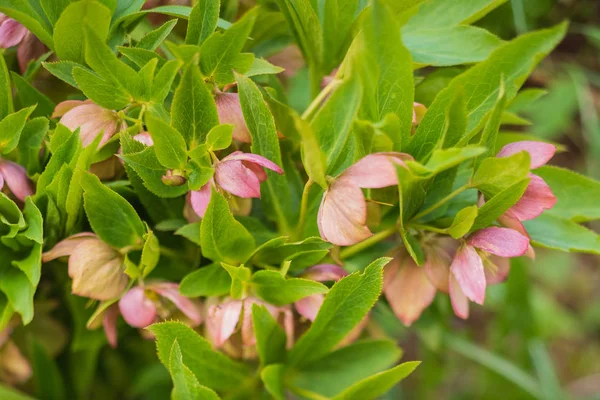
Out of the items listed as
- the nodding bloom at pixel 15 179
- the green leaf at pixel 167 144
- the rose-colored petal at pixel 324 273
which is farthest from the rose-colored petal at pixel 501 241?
the nodding bloom at pixel 15 179

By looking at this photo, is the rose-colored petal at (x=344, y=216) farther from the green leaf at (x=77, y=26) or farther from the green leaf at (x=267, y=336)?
the green leaf at (x=77, y=26)

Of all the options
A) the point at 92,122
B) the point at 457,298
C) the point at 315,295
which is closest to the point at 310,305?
the point at 315,295

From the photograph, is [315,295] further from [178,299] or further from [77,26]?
[77,26]

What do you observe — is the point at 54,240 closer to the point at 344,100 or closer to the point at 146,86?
the point at 146,86

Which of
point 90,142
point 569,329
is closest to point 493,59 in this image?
point 90,142

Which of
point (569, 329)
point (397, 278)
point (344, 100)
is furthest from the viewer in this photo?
point (569, 329)
